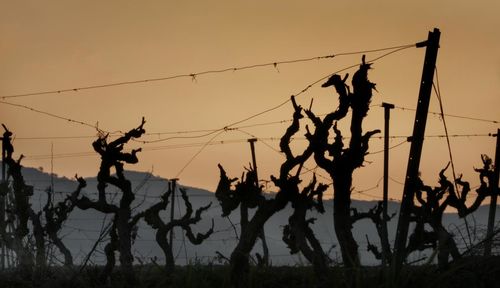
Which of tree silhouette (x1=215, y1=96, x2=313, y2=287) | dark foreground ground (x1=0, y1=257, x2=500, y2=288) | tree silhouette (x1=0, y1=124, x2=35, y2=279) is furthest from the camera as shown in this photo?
tree silhouette (x1=0, y1=124, x2=35, y2=279)

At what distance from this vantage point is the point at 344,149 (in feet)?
47.5

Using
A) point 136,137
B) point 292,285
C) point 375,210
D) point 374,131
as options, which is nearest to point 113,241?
point 292,285

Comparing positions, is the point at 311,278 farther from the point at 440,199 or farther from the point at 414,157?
the point at 440,199

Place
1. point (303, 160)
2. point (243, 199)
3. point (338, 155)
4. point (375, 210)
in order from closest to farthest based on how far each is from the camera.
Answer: point (303, 160), point (338, 155), point (243, 199), point (375, 210)

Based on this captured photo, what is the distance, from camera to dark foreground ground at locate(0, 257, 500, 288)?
1018cm

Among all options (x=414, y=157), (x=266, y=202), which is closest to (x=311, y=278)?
(x=266, y=202)

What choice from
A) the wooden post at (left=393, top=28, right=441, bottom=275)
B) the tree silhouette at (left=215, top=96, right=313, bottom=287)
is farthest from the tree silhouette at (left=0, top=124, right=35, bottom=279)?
the wooden post at (left=393, top=28, right=441, bottom=275)

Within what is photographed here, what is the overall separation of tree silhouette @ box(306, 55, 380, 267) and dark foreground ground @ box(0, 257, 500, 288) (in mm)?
2215

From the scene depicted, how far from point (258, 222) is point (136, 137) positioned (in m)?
9.53

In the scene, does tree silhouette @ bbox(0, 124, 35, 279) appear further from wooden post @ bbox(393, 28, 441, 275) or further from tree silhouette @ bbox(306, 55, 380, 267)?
wooden post @ bbox(393, 28, 441, 275)

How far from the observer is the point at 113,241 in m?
12.6

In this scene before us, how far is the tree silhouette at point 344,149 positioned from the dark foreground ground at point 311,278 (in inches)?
87.2

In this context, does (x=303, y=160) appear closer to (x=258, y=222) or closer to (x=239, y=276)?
(x=258, y=222)

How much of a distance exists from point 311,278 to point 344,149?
4.18 metres
